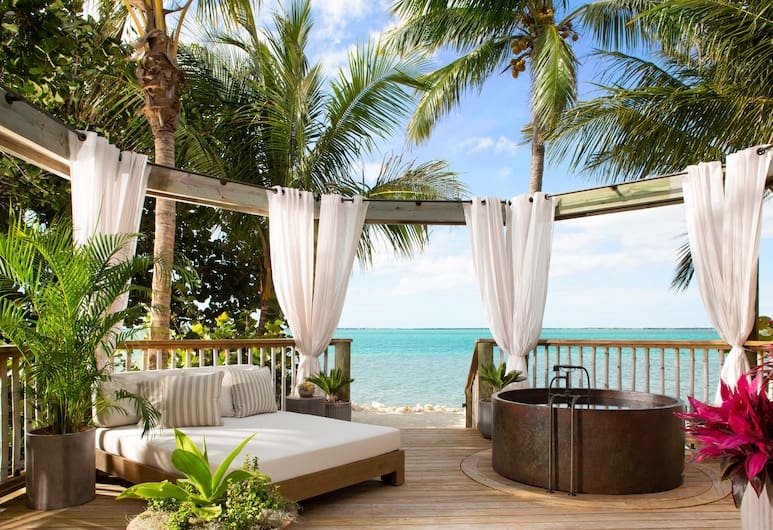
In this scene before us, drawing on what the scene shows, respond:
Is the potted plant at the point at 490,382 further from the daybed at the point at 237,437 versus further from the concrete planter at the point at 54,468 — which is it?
the concrete planter at the point at 54,468

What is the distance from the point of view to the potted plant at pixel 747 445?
6.52 ft

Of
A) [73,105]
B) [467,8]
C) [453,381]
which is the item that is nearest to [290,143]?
[73,105]

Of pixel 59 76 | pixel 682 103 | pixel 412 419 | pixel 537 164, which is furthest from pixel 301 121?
pixel 412 419

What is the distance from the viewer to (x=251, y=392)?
4340 millimetres

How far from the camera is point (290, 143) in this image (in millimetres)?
7887

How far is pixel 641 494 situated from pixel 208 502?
2.67 meters

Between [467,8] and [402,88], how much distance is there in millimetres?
2320

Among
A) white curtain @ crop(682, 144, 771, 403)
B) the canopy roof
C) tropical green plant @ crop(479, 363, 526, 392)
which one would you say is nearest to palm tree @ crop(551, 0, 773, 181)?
the canopy roof

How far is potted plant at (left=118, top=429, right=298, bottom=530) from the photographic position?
221 cm

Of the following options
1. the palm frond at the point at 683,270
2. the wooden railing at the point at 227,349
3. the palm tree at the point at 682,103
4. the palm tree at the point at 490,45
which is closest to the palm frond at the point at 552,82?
the palm tree at the point at 490,45

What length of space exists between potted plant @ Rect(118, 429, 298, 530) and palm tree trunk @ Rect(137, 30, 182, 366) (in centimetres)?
352

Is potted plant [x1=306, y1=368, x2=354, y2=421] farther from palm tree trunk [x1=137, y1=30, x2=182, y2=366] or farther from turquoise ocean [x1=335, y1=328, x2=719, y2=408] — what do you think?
turquoise ocean [x1=335, y1=328, x2=719, y2=408]

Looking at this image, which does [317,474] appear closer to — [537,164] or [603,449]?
[603,449]

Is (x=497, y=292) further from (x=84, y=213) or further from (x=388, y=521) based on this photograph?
(x=84, y=213)
